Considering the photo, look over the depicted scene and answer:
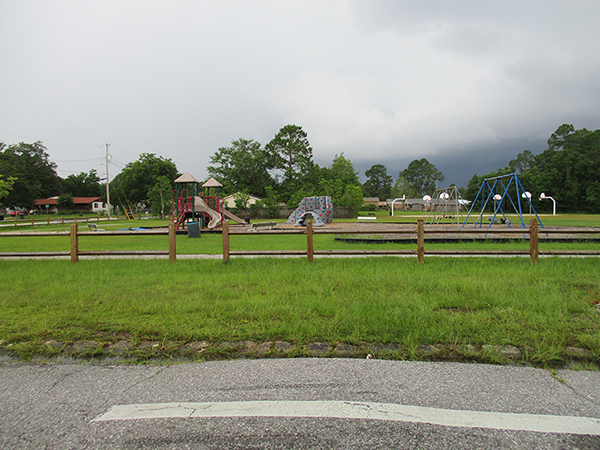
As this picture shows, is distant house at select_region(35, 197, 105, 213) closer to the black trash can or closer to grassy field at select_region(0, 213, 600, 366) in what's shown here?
the black trash can

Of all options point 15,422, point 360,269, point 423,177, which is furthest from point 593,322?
point 423,177

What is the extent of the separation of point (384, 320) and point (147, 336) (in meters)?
2.82

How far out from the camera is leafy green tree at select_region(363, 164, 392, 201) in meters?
137

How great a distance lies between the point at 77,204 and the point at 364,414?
105431 mm

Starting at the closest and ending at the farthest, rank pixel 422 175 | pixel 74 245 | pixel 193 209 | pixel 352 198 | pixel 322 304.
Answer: pixel 322 304, pixel 74 245, pixel 193 209, pixel 352 198, pixel 422 175

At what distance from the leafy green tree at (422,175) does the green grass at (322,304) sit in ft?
506

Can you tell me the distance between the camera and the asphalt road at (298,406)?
2.30 metres

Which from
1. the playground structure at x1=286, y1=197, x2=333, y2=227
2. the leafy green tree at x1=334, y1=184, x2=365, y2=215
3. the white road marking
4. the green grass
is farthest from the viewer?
the leafy green tree at x1=334, y1=184, x2=365, y2=215

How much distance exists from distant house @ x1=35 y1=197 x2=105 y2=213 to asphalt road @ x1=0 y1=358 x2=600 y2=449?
93.1 m

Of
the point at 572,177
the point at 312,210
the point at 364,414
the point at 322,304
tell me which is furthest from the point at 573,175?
the point at 364,414

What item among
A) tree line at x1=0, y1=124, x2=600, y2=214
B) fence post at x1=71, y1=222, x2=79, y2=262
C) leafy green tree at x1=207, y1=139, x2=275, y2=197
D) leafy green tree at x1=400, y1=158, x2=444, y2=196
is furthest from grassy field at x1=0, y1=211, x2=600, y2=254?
leafy green tree at x1=400, y1=158, x2=444, y2=196

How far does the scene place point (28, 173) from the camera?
238 feet

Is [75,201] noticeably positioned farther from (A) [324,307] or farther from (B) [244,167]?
(A) [324,307]

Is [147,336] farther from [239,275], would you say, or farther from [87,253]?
[87,253]
